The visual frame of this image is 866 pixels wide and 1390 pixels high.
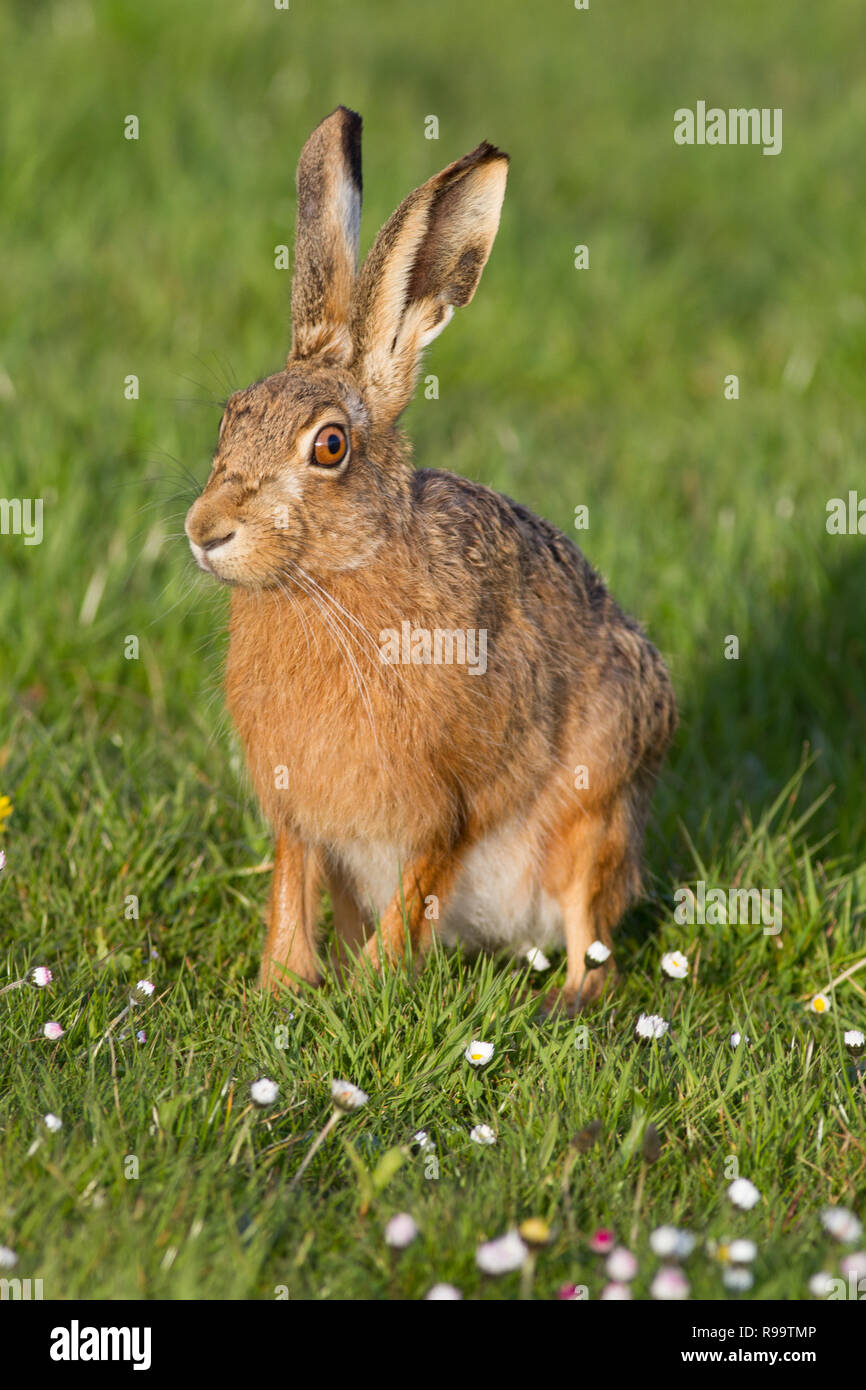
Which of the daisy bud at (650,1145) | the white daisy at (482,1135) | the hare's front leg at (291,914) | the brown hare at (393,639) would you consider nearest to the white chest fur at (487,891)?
the brown hare at (393,639)

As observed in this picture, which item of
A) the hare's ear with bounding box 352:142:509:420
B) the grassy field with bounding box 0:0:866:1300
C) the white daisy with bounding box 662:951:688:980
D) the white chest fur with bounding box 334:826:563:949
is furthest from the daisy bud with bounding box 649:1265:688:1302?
the hare's ear with bounding box 352:142:509:420

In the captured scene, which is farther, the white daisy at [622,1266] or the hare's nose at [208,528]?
the hare's nose at [208,528]

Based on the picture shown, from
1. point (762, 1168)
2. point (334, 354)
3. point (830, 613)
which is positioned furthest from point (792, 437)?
point (762, 1168)

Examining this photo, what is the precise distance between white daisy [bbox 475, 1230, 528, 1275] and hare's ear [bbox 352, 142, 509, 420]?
2088mm

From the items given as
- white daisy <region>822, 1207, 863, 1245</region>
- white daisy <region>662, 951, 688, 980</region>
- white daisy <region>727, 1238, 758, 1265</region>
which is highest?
white daisy <region>662, 951, 688, 980</region>

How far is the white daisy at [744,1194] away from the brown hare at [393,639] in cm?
115

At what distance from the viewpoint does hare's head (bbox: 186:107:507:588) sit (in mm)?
3670

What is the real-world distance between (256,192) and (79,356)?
1506 millimetres

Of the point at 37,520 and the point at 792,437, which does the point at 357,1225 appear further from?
the point at 792,437

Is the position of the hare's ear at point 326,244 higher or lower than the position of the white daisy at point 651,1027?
higher

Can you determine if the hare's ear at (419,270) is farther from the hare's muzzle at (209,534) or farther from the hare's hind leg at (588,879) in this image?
the hare's hind leg at (588,879)

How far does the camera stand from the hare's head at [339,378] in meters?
3.67

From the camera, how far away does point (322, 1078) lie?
354 cm

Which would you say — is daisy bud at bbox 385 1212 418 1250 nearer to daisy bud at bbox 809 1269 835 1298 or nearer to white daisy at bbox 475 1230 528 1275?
white daisy at bbox 475 1230 528 1275
